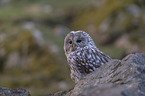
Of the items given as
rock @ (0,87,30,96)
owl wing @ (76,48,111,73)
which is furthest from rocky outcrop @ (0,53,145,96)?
rock @ (0,87,30,96)

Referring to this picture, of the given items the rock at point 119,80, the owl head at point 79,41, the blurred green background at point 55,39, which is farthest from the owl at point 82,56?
the blurred green background at point 55,39

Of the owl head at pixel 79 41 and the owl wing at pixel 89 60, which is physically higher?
the owl head at pixel 79 41

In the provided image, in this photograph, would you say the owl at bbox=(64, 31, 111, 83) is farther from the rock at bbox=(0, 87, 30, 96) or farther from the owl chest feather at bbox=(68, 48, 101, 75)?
the rock at bbox=(0, 87, 30, 96)

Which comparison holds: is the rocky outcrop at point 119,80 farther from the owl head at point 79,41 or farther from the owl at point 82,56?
the owl head at point 79,41

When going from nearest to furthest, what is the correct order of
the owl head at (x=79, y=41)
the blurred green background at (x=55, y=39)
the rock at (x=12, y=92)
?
1. the rock at (x=12, y=92)
2. the owl head at (x=79, y=41)
3. the blurred green background at (x=55, y=39)

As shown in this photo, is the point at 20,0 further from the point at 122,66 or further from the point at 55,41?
the point at 122,66
